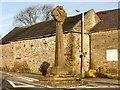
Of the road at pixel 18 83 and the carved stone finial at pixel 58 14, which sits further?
the carved stone finial at pixel 58 14

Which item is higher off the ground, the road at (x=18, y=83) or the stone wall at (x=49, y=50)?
the stone wall at (x=49, y=50)

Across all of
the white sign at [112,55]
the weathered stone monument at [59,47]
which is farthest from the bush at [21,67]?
the weathered stone monument at [59,47]

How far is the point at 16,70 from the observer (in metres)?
41.6

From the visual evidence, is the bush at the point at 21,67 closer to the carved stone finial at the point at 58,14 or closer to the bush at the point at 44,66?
the bush at the point at 44,66

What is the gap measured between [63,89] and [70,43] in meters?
16.2

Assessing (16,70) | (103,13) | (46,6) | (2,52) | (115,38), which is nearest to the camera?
(115,38)

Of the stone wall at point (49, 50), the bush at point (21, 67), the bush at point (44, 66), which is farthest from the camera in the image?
A: the bush at point (21, 67)

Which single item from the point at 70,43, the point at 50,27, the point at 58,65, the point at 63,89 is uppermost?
the point at 50,27

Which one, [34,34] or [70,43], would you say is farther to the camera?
[34,34]

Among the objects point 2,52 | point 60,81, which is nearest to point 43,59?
point 2,52

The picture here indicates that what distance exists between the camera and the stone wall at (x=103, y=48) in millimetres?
30250

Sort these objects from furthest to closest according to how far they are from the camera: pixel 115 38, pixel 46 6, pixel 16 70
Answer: pixel 46 6 → pixel 16 70 → pixel 115 38

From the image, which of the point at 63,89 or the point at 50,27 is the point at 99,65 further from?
the point at 63,89

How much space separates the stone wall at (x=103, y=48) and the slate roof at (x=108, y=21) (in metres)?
0.58
